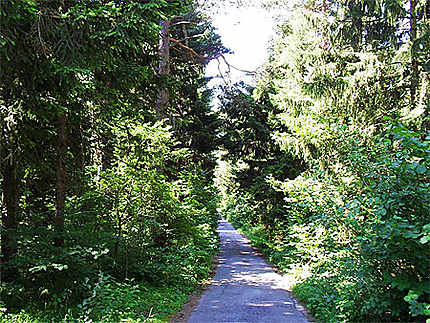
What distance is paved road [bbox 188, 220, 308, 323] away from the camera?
22.6 ft

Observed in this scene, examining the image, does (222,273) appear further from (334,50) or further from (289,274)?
(334,50)

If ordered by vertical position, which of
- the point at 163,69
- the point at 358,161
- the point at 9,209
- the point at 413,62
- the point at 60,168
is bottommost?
the point at 9,209

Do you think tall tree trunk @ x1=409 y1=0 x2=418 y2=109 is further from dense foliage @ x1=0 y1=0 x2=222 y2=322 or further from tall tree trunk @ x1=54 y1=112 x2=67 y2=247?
tall tree trunk @ x1=54 y1=112 x2=67 y2=247

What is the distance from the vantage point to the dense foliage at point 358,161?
4.69 metres

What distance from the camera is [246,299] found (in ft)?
27.6

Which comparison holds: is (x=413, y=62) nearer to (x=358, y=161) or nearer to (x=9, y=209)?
(x=358, y=161)

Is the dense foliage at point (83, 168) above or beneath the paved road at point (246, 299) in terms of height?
above

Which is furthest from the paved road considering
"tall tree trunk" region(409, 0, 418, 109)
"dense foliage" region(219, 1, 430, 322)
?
"tall tree trunk" region(409, 0, 418, 109)

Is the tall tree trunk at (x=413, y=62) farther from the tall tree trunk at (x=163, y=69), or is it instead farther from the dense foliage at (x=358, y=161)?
the tall tree trunk at (x=163, y=69)

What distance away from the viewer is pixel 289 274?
39.2 ft

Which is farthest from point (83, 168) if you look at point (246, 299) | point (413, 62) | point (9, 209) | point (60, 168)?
point (413, 62)

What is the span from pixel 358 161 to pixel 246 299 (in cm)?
449

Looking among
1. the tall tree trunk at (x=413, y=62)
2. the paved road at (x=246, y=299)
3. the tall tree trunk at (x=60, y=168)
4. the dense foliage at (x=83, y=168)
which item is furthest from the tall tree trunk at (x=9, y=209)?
the tall tree trunk at (x=413, y=62)

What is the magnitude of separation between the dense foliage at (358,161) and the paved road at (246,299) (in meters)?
0.59
